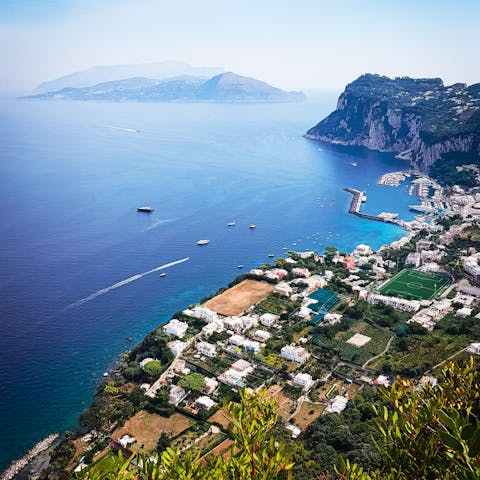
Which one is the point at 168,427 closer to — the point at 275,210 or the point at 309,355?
the point at 309,355

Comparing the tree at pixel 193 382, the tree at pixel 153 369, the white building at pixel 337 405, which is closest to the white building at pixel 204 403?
the tree at pixel 193 382

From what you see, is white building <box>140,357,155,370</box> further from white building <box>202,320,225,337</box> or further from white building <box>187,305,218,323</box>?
white building <box>187,305,218,323</box>

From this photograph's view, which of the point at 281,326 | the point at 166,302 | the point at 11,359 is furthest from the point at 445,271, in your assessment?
the point at 11,359

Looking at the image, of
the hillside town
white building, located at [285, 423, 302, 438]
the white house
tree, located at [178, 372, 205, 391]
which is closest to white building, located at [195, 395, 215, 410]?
the hillside town

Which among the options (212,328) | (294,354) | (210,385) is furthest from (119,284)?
(294,354)

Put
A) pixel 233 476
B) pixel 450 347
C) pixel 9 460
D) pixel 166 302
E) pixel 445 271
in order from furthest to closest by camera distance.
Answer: pixel 445 271 → pixel 166 302 → pixel 450 347 → pixel 9 460 → pixel 233 476

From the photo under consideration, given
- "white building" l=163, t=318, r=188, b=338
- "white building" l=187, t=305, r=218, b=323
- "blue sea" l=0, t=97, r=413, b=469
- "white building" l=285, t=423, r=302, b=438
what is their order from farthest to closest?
"white building" l=187, t=305, r=218, b=323, "white building" l=163, t=318, r=188, b=338, "blue sea" l=0, t=97, r=413, b=469, "white building" l=285, t=423, r=302, b=438

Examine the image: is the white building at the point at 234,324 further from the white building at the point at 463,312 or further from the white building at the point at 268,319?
the white building at the point at 463,312
